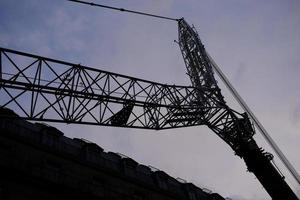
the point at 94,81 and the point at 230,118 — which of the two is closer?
the point at 94,81

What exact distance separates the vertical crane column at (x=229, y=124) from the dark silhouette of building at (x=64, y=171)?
838 centimetres

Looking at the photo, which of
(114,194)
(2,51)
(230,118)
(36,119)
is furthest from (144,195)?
(2,51)

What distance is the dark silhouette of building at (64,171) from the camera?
2117 cm

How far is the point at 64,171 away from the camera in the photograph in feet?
80.6

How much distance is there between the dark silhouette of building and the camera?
834 inches

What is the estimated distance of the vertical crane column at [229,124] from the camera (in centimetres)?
1927

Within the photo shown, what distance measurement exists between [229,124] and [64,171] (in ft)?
34.1

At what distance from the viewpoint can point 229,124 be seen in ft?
74.6

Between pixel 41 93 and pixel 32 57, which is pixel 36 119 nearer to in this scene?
pixel 41 93

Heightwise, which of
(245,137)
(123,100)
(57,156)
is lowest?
(245,137)

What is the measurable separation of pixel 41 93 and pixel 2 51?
2343 millimetres

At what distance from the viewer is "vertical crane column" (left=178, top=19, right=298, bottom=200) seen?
19266 millimetres

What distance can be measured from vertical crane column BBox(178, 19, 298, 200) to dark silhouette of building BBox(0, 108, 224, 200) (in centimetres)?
838

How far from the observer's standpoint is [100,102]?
62.0ft
